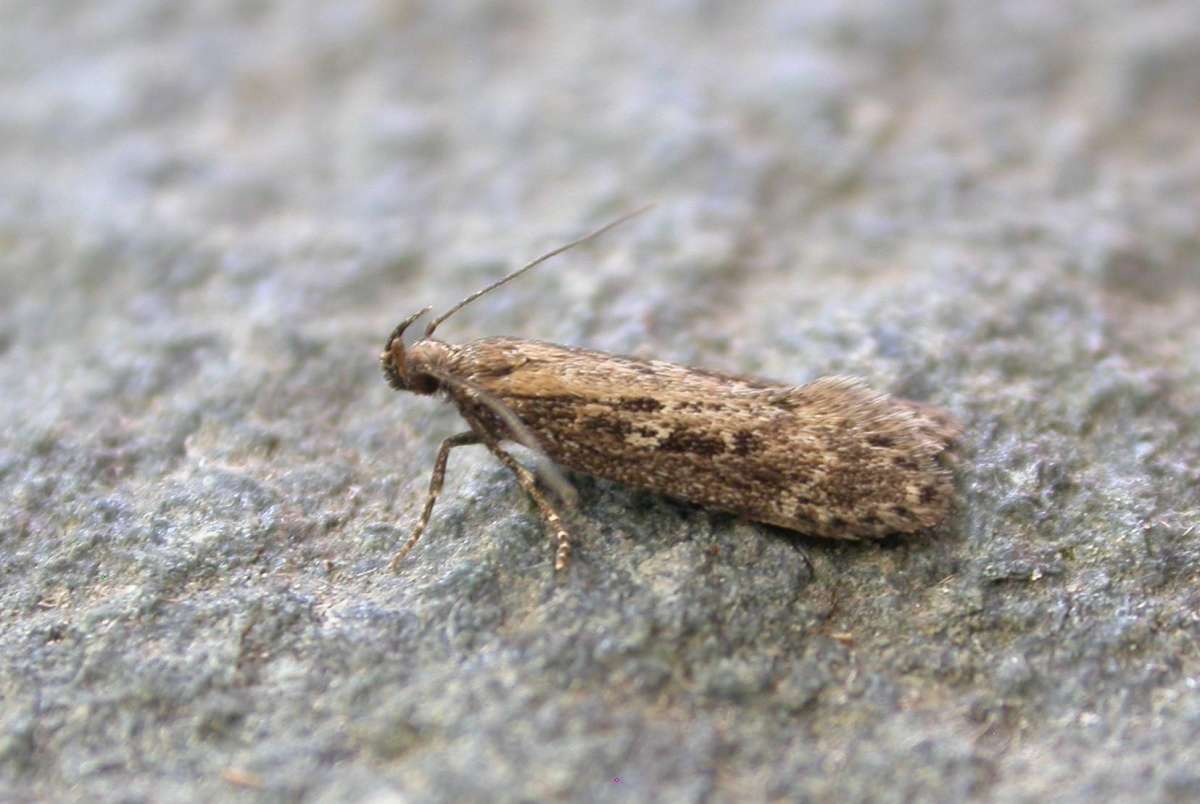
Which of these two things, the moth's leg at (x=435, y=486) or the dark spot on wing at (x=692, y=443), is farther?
the moth's leg at (x=435, y=486)

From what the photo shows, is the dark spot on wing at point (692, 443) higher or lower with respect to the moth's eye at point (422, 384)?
lower

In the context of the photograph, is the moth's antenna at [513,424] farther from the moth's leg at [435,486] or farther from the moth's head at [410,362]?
the moth's leg at [435,486]

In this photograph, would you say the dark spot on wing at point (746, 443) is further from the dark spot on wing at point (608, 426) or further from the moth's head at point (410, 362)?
the moth's head at point (410, 362)

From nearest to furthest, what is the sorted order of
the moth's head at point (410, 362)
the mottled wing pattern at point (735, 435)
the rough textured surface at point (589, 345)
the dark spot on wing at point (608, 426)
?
the rough textured surface at point (589, 345) → the mottled wing pattern at point (735, 435) → the dark spot on wing at point (608, 426) → the moth's head at point (410, 362)

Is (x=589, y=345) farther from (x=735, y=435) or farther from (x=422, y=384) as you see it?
(x=735, y=435)

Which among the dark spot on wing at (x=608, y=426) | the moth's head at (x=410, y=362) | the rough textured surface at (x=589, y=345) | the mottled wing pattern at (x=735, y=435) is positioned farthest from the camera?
the moth's head at (x=410, y=362)

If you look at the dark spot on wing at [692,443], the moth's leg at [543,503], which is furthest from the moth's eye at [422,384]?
the dark spot on wing at [692,443]
